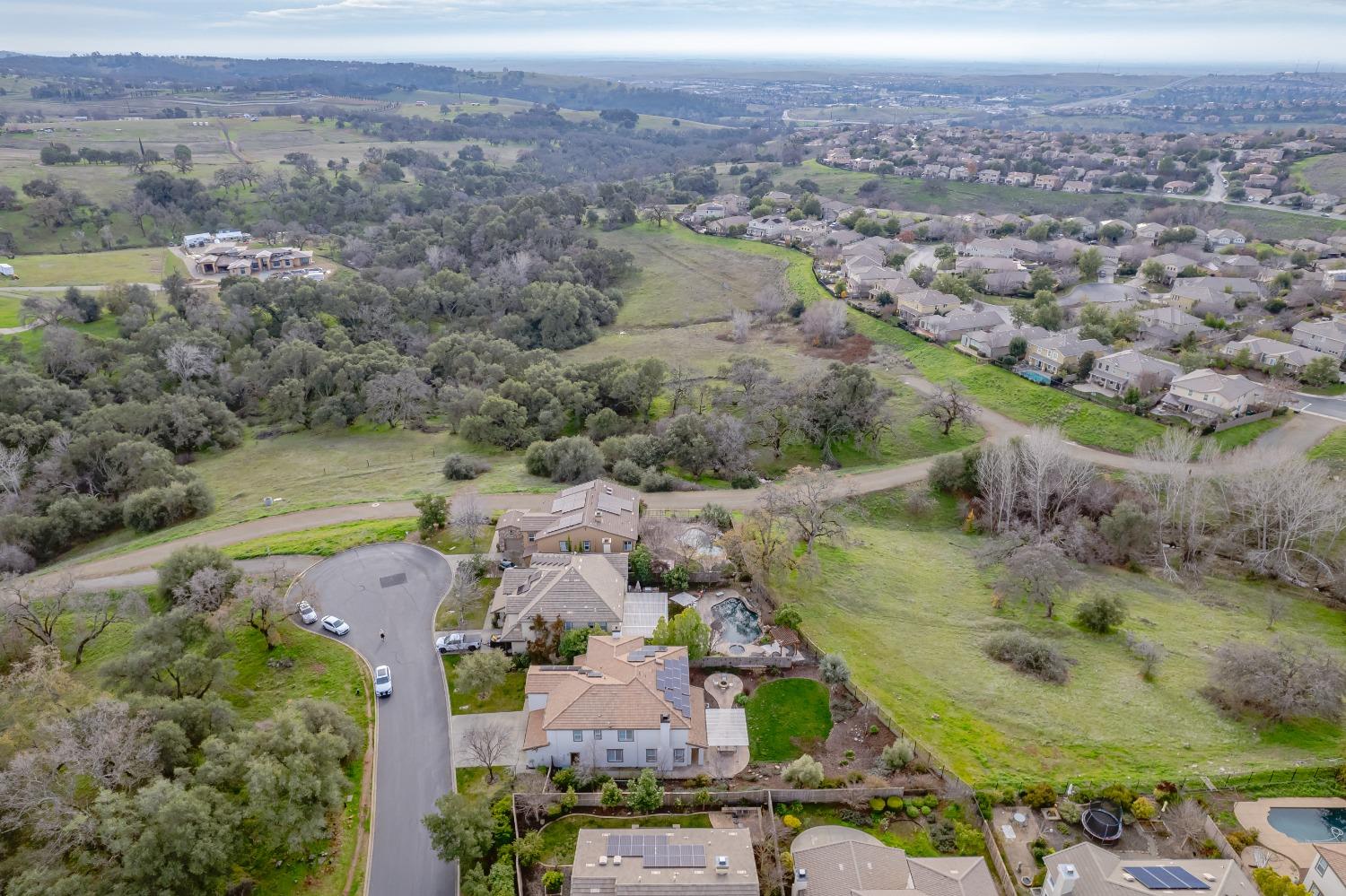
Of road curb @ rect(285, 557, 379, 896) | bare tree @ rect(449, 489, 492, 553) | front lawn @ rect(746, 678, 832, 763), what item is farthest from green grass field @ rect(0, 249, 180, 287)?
front lawn @ rect(746, 678, 832, 763)

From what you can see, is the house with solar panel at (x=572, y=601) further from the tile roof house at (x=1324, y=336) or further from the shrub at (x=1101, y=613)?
the tile roof house at (x=1324, y=336)

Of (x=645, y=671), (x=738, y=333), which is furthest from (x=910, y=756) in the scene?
(x=738, y=333)

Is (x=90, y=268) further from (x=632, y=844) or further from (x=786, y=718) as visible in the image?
(x=632, y=844)

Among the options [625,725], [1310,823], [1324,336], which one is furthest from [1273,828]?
[1324,336]

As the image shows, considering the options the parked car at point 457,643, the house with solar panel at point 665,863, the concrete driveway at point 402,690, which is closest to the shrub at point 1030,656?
the house with solar panel at point 665,863

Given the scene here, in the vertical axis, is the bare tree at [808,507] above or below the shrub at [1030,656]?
above

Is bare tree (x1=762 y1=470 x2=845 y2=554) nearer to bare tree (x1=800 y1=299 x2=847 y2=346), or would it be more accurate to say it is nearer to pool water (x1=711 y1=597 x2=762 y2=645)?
pool water (x1=711 y1=597 x2=762 y2=645)
